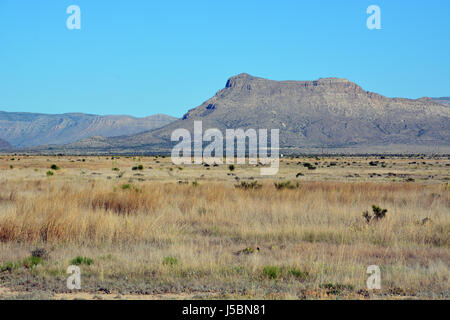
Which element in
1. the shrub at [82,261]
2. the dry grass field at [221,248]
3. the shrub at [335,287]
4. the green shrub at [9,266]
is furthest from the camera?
the shrub at [82,261]

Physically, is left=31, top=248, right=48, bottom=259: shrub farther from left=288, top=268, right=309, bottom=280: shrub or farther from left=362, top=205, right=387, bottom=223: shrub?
left=362, top=205, right=387, bottom=223: shrub

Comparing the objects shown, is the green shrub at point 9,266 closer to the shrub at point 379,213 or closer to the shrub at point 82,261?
the shrub at point 82,261

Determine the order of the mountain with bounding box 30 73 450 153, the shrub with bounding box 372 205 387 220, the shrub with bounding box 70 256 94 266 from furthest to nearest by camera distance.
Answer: the mountain with bounding box 30 73 450 153 < the shrub with bounding box 372 205 387 220 < the shrub with bounding box 70 256 94 266

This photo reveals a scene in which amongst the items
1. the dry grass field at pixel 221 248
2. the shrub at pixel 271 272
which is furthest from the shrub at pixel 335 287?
the shrub at pixel 271 272

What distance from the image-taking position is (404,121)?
182125 mm

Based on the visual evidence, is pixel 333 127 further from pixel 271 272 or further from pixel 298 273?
pixel 271 272

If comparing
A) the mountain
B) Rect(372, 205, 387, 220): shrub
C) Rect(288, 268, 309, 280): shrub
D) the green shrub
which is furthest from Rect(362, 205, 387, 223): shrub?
the mountain

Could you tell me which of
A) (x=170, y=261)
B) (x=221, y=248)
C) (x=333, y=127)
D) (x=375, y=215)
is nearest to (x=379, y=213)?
(x=375, y=215)

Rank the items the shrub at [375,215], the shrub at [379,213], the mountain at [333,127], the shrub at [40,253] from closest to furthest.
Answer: the shrub at [40,253]
the shrub at [375,215]
the shrub at [379,213]
the mountain at [333,127]

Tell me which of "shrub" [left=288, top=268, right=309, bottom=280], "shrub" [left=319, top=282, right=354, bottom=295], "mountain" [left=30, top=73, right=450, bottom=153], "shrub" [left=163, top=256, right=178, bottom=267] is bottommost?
"shrub" [left=319, top=282, right=354, bottom=295]

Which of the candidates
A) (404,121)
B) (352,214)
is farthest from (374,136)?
(352,214)

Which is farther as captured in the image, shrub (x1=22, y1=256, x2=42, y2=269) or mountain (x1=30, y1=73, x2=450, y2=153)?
mountain (x1=30, y1=73, x2=450, y2=153)
